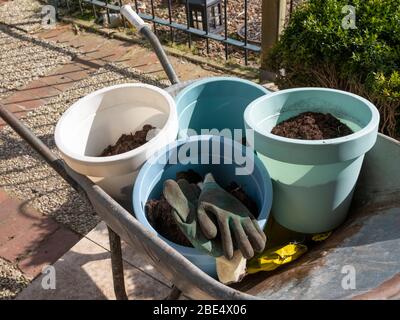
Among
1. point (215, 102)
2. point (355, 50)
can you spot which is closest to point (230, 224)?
point (215, 102)

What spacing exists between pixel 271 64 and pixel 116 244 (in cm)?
126

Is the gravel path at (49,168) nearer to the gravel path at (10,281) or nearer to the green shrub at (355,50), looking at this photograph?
the gravel path at (10,281)

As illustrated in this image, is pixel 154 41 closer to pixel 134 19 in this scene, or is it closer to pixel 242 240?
pixel 134 19

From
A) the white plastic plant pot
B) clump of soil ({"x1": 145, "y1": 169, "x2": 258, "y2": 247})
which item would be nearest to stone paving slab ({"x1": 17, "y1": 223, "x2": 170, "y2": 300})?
the white plastic plant pot

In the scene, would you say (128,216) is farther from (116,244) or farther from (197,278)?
(116,244)

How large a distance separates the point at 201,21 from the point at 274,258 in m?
3.24

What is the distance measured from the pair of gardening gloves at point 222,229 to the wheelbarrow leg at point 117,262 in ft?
1.40

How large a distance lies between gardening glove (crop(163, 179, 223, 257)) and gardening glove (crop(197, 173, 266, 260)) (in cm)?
2

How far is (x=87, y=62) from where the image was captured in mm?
4113

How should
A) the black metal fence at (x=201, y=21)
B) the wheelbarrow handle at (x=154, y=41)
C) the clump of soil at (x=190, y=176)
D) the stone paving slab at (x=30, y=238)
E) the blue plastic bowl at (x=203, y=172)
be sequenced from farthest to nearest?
the black metal fence at (x=201, y=21) → the stone paving slab at (x=30, y=238) → the wheelbarrow handle at (x=154, y=41) → the clump of soil at (x=190, y=176) → the blue plastic bowl at (x=203, y=172)

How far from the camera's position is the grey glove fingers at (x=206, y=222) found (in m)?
1.28

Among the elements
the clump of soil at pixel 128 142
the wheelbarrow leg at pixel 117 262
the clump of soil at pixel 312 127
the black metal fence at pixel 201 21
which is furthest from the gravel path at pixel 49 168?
the clump of soil at pixel 312 127

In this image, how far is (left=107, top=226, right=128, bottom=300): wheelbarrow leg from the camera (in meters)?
1.76

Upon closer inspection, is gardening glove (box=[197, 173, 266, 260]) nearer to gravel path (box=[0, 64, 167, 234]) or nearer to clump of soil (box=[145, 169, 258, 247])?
clump of soil (box=[145, 169, 258, 247])
